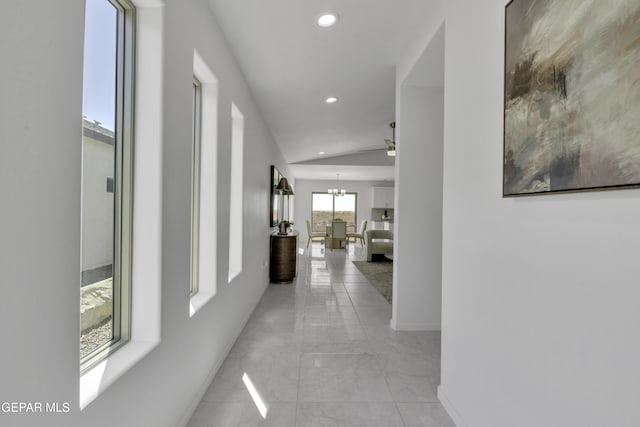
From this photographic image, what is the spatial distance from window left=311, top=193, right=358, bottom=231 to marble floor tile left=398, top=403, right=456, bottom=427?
10.9 meters

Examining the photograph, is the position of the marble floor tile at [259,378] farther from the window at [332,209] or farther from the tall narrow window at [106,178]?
the window at [332,209]

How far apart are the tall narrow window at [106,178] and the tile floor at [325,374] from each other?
2.78ft

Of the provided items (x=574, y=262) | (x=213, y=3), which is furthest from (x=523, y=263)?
(x=213, y=3)

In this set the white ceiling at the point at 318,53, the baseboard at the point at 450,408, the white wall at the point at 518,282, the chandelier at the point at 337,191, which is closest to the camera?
the white wall at the point at 518,282

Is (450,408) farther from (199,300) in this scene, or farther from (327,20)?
(327,20)

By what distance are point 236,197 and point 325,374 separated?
70.7 inches

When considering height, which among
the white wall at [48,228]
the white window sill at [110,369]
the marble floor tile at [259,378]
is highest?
the white wall at [48,228]

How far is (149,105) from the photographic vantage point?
1448mm

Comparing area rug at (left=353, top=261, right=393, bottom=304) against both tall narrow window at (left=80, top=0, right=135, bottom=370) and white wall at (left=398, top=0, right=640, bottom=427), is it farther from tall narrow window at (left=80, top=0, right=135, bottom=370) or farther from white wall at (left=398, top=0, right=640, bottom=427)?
tall narrow window at (left=80, top=0, right=135, bottom=370)

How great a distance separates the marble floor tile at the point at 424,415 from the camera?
69.7 inches

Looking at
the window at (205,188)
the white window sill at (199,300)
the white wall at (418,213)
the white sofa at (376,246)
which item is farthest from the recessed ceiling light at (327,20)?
the white sofa at (376,246)

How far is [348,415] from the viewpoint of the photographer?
6.01 feet

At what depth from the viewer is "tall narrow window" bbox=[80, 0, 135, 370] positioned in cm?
118

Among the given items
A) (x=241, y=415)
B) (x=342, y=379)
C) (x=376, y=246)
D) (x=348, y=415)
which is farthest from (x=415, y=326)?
(x=376, y=246)
